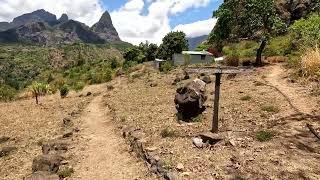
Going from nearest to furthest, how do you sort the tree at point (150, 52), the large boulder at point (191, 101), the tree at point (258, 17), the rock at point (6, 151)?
1. the large boulder at point (191, 101)
2. the rock at point (6, 151)
3. the tree at point (258, 17)
4. the tree at point (150, 52)

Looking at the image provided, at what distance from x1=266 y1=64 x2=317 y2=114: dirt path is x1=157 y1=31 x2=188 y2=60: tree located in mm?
39820

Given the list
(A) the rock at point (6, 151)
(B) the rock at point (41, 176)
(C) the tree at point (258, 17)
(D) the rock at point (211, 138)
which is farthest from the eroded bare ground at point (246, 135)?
(C) the tree at point (258, 17)

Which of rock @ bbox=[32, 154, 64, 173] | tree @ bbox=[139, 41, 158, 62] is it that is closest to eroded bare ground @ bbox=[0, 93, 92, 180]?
rock @ bbox=[32, 154, 64, 173]

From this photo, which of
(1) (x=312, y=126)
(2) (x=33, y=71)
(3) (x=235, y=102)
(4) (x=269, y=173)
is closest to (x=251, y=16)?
(3) (x=235, y=102)

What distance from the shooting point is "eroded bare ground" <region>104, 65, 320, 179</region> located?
35.7 ft

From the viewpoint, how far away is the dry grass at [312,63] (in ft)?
68.0

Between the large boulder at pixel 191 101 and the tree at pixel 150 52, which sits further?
the tree at pixel 150 52

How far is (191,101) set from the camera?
17.8 metres

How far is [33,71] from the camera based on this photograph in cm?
13975

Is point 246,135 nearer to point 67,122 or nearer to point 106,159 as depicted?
point 106,159

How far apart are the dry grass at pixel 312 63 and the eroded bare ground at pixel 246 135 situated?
1102 mm

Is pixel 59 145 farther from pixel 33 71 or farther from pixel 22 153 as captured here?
pixel 33 71

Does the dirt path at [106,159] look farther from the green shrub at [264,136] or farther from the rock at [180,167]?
the green shrub at [264,136]

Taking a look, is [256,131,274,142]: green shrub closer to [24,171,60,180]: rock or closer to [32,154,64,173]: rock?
[24,171,60,180]: rock
